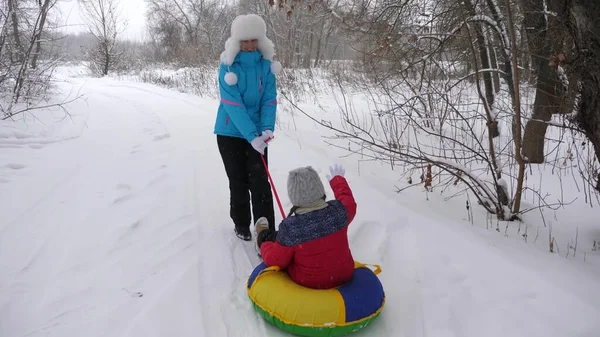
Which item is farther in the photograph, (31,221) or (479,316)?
(31,221)

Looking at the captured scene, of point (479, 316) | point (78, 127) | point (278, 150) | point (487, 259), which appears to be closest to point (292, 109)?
point (278, 150)

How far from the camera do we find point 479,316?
2.48 metres

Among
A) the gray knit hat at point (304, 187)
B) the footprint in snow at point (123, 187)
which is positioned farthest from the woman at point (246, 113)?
the footprint in snow at point (123, 187)

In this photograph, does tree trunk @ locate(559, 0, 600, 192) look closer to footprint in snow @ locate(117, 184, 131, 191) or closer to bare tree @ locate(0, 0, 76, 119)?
footprint in snow @ locate(117, 184, 131, 191)

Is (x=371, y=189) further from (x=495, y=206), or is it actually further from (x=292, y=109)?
(x=292, y=109)

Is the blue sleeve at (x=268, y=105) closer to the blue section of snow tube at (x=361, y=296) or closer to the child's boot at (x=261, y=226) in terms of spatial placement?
the child's boot at (x=261, y=226)

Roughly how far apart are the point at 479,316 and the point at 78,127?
24.2 ft

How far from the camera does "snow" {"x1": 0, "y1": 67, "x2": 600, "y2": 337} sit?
2396mm

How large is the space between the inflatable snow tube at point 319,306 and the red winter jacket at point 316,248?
0.08 metres

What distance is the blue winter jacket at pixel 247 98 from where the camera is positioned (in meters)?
3.08

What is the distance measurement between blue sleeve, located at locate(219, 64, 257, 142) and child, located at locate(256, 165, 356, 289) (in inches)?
29.1

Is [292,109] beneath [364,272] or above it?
above

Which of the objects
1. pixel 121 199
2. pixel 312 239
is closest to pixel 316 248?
pixel 312 239

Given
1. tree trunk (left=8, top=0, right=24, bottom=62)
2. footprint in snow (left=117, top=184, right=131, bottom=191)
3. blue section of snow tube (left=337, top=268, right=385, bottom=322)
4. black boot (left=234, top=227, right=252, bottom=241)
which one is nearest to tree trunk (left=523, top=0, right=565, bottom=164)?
blue section of snow tube (left=337, top=268, right=385, bottom=322)
